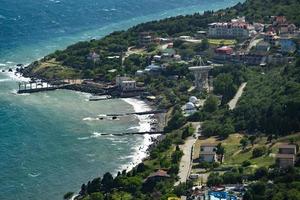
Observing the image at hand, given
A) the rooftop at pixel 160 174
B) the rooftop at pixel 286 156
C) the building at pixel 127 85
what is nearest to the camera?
the rooftop at pixel 286 156

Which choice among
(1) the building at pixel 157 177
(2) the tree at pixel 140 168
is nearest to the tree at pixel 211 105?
(2) the tree at pixel 140 168

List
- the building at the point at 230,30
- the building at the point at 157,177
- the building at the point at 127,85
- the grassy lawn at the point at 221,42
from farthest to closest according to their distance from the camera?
1. the building at the point at 230,30
2. the grassy lawn at the point at 221,42
3. the building at the point at 127,85
4. the building at the point at 157,177

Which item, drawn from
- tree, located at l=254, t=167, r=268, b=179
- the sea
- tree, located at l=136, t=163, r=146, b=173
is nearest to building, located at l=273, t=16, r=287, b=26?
the sea

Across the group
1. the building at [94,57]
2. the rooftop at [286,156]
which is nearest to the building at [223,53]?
the building at [94,57]

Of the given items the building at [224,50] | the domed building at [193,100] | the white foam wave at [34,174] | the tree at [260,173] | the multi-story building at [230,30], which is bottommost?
the white foam wave at [34,174]

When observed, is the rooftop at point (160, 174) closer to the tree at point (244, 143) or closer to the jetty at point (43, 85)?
the tree at point (244, 143)

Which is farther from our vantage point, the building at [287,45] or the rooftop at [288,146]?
the building at [287,45]

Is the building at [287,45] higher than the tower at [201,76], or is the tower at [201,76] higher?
the building at [287,45]

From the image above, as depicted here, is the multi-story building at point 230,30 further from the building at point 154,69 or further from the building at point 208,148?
the building at point 208,148
